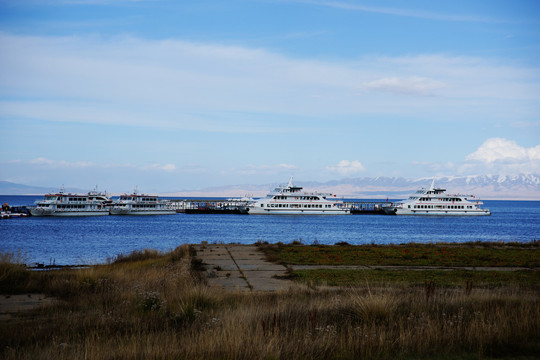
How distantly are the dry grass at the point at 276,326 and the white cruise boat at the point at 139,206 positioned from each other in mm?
90734

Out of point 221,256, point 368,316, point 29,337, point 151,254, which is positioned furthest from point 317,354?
point 151,254

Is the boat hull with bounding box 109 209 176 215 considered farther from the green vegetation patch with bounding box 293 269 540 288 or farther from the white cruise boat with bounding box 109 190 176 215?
the green vegetation patch with bounding box 293 269 540 288

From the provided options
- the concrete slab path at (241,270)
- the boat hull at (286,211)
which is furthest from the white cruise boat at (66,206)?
the concrete slab path at (241,270)

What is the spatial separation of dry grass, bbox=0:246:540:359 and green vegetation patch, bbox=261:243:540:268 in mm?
7322

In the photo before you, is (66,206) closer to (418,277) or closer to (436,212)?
(436,212)

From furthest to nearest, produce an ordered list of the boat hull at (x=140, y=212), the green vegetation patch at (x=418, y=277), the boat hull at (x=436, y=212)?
the boat hull at (x=436, y=212)
the boat hull at (x=140, y=212)
the green vegetation patch at (x=418, y=277)

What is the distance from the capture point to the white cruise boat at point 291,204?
9481 cm

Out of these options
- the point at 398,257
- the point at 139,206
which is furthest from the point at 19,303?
the point at 139,206

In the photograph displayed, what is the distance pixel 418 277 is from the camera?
14547 mm

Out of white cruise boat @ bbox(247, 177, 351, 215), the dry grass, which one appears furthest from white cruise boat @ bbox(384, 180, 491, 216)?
the dry grass

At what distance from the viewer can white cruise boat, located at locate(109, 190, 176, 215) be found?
98.6m

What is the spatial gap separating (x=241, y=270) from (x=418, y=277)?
5.32m

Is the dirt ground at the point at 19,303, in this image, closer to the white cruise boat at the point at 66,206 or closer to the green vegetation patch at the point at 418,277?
the green vegetation patch at the point at 418,277

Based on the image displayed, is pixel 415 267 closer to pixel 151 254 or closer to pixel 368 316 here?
pixel 368 316
